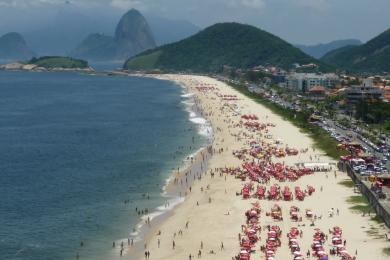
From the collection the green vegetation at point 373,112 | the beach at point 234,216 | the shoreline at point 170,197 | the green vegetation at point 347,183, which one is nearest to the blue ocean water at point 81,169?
the shoreline at point 170,197

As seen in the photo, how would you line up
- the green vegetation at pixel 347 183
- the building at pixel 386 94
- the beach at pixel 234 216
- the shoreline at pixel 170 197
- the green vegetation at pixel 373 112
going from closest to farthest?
the beach at pixel 234 216 → the shoreline at pixel 170 197 → the green vegetation at pixel 347 183 → the green vegetation at pixel 373 112 → the building at pixel 386 94

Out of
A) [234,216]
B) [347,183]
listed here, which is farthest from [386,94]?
[234,216]

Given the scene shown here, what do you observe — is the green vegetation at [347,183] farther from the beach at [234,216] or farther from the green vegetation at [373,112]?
the green vegetation at [373,112]

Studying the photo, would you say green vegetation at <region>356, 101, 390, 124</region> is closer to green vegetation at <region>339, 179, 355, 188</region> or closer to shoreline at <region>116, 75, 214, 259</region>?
shoreline at <region>116, 75, 214, 259</region>

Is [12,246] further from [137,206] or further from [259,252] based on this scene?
[259,252]

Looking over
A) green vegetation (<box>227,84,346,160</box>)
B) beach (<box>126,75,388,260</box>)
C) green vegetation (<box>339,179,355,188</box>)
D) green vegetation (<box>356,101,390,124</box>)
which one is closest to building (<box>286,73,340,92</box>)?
green vegetation (<box>227,84,346,160</box>)

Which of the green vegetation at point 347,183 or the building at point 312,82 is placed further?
the building at point 312,82
